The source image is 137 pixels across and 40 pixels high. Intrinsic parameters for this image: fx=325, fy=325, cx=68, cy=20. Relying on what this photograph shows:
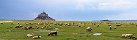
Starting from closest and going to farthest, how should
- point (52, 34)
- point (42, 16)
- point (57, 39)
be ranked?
point (57, 39) < point (52, 34) < point (42, 16)

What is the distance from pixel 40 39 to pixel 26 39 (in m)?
1.72

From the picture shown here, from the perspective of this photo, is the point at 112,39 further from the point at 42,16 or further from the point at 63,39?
the point at 42,16

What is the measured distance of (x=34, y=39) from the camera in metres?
38.4

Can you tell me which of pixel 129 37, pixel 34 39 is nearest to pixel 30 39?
pixel 34 39

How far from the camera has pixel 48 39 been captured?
38.4m

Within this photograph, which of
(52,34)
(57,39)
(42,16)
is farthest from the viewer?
(42,16)

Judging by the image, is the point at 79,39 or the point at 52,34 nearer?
the point at 79,39

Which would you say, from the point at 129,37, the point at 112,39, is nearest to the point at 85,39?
the point at 112,39

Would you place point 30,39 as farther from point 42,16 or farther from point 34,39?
point 42,16

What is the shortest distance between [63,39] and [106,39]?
201 inches

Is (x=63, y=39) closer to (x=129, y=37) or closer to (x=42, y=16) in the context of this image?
(x=129, y=37)

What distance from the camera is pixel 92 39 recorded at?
38656 millimetres

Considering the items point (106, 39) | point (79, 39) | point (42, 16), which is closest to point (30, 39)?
point (79, 39)

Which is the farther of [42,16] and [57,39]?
[42,16]
